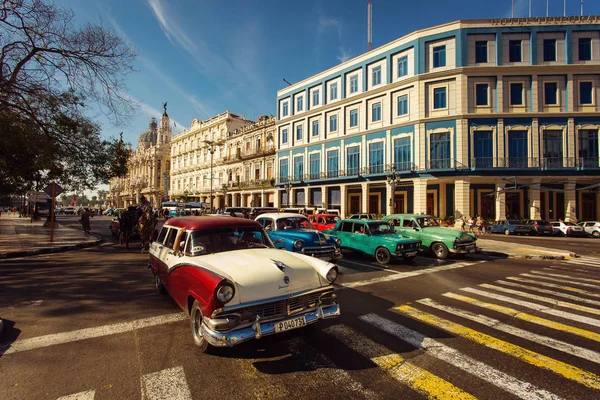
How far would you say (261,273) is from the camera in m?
3.63

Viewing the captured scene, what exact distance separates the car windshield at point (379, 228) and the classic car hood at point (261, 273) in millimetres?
6860

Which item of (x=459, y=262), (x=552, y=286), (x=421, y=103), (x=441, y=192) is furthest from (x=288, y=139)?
(x=552, y=286)

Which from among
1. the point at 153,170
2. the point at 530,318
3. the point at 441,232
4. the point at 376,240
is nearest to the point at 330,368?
the point at 530,318

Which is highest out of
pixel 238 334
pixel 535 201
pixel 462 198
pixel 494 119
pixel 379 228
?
pixel 494 119

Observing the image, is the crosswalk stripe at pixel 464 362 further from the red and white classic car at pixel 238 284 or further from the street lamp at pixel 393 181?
the street lamp at pixel 393 181

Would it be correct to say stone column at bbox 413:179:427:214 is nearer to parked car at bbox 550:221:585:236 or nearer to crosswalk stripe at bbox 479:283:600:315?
parked car at bbox 550:221:585:236

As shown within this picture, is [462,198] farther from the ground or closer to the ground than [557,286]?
farther from the ground

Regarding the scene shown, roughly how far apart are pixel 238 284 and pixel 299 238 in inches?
212

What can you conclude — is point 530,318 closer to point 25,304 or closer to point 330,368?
point 330,368

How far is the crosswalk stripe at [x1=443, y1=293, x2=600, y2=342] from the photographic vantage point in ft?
14.7

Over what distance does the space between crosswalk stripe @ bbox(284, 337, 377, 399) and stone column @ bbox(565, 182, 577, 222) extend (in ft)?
112

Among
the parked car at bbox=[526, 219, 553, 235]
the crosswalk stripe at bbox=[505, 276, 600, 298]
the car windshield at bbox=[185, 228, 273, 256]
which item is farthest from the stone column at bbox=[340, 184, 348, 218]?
the car windshield at bbox=[185, 228, 273, 256]

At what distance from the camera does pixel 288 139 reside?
4381 centimetres

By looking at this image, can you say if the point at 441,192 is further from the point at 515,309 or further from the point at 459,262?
the point at 515,309
